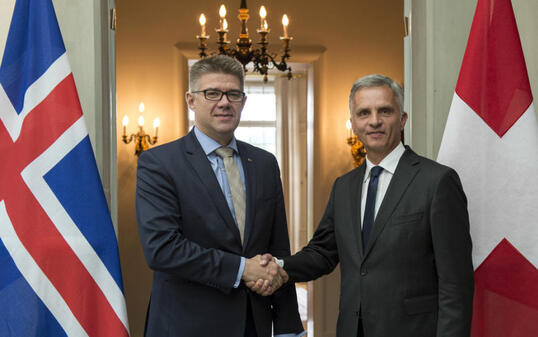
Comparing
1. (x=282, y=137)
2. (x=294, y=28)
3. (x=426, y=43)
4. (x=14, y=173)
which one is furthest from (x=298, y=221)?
(x=14, y=173)

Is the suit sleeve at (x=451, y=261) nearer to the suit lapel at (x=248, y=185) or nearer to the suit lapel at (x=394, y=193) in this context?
the suit lapel at (x=394, y=193)

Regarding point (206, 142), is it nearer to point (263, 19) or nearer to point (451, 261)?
point (451, 261)

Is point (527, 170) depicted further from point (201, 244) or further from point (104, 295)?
point (104, 295)

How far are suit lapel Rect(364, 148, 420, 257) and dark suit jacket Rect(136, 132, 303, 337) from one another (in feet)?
1.55

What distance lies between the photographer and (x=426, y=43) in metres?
2.63

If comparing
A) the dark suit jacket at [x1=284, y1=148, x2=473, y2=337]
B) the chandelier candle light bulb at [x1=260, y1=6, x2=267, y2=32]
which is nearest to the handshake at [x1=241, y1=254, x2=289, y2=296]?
the dark suit jacket at [x1=284, y1=148, x2=473, y2=337]

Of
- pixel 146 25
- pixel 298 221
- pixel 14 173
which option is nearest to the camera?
pixel 14 173

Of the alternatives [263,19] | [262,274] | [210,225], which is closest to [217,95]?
[210,225]

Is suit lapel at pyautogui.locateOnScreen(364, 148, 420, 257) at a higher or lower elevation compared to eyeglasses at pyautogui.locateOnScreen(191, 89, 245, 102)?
lower

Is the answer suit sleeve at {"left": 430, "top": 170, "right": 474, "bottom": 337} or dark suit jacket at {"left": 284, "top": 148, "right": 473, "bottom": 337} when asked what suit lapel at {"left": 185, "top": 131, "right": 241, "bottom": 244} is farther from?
suit sleeve at {"left": 430, "top": 170, "right": 474, "bottom": 337}

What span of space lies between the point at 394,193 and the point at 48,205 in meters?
1.24

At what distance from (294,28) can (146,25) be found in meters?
1.52

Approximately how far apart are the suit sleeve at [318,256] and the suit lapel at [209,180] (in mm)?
297

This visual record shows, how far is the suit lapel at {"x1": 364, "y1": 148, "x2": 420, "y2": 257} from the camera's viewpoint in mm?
2033
